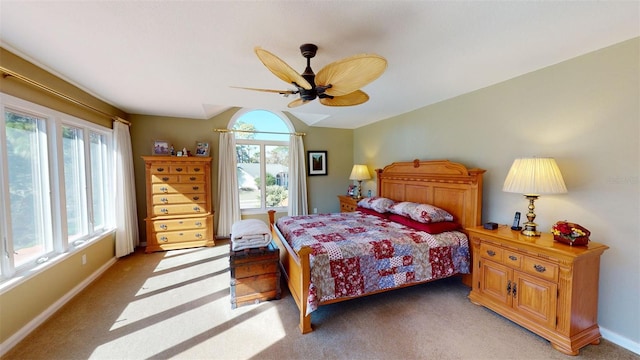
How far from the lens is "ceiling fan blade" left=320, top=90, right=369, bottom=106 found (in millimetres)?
2178

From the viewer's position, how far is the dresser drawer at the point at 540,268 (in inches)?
74.0

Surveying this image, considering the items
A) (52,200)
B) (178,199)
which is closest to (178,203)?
(178,199)

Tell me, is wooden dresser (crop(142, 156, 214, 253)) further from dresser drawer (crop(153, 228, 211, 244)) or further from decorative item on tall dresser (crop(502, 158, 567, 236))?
decorative item on tall dresser (crop(502, 158, 567, 236))

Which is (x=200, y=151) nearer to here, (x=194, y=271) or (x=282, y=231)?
(x=194, y=271)

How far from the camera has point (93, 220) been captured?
127 inches

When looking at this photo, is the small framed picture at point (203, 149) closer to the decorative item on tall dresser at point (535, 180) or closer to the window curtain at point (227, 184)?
the window curtain at point (227, 184)

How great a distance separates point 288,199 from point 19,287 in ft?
12.5

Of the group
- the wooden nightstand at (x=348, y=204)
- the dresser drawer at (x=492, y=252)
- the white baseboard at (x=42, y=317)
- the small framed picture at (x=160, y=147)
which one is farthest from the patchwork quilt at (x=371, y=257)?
the small framed picture at (x=160, y=147)

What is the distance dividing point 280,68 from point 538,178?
7.45 feet

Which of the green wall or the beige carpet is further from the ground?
the green wall

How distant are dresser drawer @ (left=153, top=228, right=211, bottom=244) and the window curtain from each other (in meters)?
0.55

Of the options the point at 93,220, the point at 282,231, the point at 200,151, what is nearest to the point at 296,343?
the point at 282,231

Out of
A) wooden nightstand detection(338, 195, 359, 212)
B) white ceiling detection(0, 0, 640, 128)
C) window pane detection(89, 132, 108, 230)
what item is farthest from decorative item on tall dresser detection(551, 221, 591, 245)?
window pane detection(89, 132, 108, 230)

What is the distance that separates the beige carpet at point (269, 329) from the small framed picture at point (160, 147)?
2226mm
